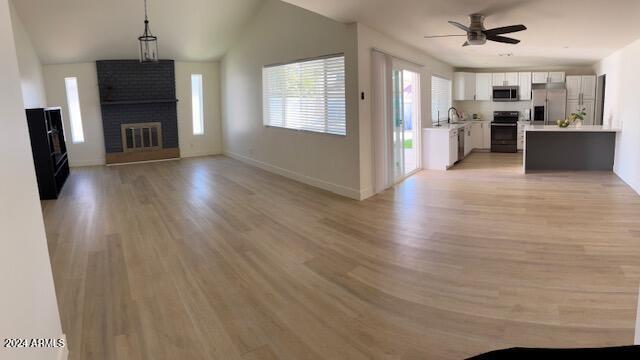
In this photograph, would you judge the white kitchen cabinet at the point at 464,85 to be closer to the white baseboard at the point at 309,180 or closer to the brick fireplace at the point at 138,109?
the white baseboard at the point at 309,180

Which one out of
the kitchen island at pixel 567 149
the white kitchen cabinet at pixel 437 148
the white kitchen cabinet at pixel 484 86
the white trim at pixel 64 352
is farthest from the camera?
the white kitchen cabinet at pixel 484 86

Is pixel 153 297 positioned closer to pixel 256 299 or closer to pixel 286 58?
pixel 256 299

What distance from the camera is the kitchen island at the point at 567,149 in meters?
8.12

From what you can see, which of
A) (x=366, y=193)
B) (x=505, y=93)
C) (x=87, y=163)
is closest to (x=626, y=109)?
(x=505, y=93)

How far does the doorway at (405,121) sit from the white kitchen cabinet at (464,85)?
3526 mm

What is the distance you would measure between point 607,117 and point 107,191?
9.33m

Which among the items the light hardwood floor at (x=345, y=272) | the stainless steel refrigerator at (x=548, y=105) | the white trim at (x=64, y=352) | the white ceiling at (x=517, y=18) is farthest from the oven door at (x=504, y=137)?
the white trim at (x=64, y=352)

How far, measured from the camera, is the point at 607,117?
858cm

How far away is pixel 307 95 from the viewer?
24.1 feet

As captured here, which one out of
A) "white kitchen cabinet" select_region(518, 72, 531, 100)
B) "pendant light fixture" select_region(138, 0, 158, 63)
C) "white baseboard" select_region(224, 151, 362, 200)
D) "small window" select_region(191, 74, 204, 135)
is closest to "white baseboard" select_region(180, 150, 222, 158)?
"small window" select_region(191, 74, 204, 135)

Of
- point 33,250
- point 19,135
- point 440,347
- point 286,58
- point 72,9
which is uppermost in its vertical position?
point 72,9

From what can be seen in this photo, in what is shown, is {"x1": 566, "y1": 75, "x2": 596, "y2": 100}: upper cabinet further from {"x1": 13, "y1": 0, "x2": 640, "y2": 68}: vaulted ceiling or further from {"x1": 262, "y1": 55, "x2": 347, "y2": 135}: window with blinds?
{"x1": 262, "y1": 55, "x2": 347, "y2": 135}: window with blinds

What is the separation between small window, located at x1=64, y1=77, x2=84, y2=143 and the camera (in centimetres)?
997

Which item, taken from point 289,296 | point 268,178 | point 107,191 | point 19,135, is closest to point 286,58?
point 268,178
